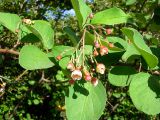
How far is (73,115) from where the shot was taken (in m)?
1.15

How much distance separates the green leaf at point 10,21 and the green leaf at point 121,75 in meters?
0.38

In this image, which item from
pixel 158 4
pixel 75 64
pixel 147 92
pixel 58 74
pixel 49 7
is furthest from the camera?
pixel 49 7

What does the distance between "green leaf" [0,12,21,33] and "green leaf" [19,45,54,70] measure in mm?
170

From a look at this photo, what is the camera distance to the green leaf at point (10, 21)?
1329 millimetres

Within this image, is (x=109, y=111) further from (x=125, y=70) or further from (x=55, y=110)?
(x=125, y=70)

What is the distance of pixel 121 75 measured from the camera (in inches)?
52.2

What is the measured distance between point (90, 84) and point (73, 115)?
112 millimetres

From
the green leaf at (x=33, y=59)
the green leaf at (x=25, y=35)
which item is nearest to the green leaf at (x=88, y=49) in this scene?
the green leaf at (x=33, y=59)

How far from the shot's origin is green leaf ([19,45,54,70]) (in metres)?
1.15

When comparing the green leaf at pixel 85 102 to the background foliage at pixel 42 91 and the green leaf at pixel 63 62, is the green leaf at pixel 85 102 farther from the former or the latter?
the background foliage at pixel 42 91

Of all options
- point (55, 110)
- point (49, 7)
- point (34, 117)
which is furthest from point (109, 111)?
point (49, 7)

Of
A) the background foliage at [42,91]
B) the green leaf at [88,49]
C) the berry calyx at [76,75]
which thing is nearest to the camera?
the berry calyx at [76,75]

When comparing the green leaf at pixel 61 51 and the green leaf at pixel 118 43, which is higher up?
the green leaf at pixel 61 51

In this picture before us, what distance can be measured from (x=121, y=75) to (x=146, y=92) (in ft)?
0.41
